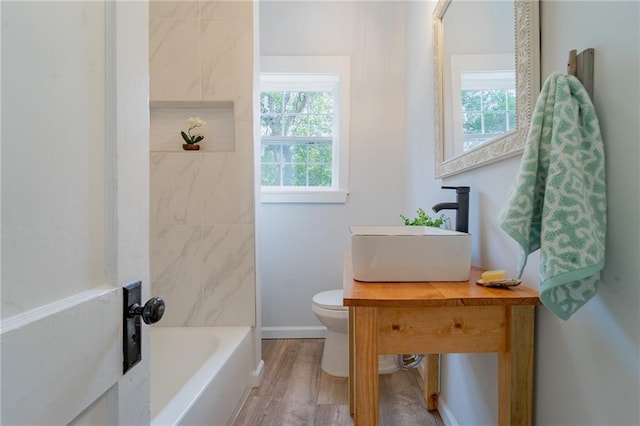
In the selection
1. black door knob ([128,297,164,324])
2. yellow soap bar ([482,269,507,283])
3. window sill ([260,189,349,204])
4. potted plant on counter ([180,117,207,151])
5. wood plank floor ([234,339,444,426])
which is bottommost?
wood plank floor ([234,339,444,426])

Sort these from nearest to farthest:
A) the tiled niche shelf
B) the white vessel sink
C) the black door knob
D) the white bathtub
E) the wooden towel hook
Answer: the black door knob < the wooden towel hook < the white vessel sink < the white bathtub < the tiled niche shelf

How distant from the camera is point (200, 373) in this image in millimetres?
A: 1381

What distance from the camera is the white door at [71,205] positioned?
37cm

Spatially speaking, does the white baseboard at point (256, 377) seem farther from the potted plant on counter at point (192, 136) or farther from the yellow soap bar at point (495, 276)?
the yellow soap bar at point (495, 276)

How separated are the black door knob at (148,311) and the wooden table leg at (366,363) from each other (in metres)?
0.50

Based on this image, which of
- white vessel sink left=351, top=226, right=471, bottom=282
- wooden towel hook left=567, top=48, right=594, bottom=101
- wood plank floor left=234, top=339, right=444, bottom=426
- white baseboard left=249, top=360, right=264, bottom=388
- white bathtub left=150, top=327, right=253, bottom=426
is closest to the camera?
wooden towel hook left=567, top=48, right=594, bottom=101

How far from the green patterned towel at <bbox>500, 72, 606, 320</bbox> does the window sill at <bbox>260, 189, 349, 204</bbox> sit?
189 cm

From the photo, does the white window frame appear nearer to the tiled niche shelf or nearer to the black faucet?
the tiled niche shelf

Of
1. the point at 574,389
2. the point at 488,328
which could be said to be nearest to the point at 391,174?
the point at 488,328

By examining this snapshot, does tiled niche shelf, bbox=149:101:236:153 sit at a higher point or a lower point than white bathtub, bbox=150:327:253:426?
higher

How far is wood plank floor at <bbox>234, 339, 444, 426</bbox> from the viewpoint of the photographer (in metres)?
1.60

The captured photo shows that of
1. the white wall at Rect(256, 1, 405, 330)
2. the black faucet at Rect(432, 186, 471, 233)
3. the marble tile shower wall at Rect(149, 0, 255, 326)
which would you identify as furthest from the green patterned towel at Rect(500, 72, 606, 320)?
the white wall at Rect(256, 1, 405, 330)

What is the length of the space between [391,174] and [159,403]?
2080 mm

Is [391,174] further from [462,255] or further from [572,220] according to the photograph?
[572,220]
